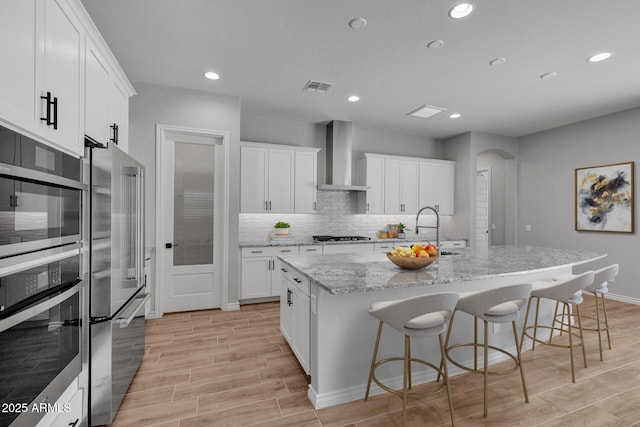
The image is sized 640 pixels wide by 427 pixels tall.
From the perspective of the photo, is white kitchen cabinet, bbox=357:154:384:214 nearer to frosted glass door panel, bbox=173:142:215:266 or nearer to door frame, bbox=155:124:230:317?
door frame, bbox=155:124:230:317

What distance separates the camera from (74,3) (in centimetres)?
158

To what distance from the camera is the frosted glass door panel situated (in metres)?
3.96

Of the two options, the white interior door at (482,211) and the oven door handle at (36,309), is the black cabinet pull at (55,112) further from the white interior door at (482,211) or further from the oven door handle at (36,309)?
the white interior door at (482,211)

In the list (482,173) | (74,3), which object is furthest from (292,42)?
(482,173)

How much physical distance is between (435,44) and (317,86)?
149 centimetres

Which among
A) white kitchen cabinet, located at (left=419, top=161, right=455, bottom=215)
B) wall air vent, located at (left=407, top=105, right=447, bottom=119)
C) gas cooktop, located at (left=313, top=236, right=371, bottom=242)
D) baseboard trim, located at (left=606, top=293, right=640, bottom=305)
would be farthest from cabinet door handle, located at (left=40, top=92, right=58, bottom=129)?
baseboard trim, located at (left=606, top=293, right=640, bottom=305)

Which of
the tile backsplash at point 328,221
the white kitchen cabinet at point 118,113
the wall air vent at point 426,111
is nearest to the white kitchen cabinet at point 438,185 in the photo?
the tile backsplash at point 328,221

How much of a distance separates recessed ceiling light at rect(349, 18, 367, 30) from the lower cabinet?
2125 millimetres

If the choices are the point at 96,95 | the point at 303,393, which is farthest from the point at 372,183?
the point at 96,95

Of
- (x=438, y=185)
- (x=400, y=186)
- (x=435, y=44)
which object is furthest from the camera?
(x=438, y=185)

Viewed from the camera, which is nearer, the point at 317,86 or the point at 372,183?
the point at 317,86

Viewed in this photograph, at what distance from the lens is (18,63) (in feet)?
3.97

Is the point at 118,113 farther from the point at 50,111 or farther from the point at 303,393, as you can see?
the point at 303,393

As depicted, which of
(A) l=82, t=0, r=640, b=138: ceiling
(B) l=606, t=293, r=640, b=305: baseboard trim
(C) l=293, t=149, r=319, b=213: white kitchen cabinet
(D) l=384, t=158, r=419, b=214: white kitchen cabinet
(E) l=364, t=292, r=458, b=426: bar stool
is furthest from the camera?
(D) l=384, t=158, r=419, b=214: white kitchen cabinet
